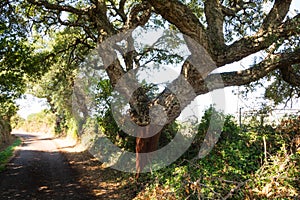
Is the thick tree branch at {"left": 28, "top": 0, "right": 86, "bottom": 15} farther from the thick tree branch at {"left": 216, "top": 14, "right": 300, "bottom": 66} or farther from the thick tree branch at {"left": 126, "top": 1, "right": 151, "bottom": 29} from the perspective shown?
the thick tree branch at {"left": 216, "top": 14, "right": 300, "bottom": 66}

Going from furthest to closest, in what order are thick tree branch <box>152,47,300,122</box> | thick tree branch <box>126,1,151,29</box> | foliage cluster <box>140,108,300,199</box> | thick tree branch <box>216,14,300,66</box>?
thick tree branch <box>126,1,151,29</box> < thick tree branch <box>152,47,300,122</box> < thick tree branch <box>216,14,300,66</box> < foliage cluster <box>140,108,300,199</box>

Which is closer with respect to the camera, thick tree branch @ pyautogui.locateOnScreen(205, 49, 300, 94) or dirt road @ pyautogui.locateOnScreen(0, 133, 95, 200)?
thick tree branch @ pyautogui.locateOnScreen(205, 49, 300, 94)

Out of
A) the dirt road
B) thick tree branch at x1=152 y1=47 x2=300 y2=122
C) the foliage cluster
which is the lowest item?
the dirt road

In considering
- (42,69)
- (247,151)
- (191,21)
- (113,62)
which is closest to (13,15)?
(42,69)

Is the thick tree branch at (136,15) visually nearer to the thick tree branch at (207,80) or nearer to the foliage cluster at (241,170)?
the thick tree branch at (207,80)

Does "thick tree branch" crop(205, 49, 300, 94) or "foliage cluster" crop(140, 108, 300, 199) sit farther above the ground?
"thick tree branch" crop(205, 49, 300, 94)

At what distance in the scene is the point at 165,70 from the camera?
1203cm

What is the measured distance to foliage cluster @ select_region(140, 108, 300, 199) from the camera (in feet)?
16.6

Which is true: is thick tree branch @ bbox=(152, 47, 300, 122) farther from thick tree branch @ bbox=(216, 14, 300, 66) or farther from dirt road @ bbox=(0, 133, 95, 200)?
dirt road @ bbox=(0, 133, 95, 200)

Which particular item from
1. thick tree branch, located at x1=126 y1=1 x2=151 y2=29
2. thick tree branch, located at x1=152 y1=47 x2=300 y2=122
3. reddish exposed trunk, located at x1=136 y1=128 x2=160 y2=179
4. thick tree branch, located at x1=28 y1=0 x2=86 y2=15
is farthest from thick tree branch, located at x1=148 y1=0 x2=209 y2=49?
thick tree branch, located at x1=28 y1=0 x2=86 y2=15

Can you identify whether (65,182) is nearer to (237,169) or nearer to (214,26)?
(237,169)

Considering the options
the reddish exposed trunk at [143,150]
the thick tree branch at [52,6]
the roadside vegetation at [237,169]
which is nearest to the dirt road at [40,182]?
the roadside vegetation at [237,169]

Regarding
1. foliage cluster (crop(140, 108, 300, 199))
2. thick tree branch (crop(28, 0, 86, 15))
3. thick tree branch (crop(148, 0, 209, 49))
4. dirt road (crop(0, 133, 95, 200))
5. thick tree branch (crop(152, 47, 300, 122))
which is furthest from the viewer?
thick tree branch (crop(28, 0, 86, 15))

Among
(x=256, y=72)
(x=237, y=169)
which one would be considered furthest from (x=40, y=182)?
(x=256, y=72)
